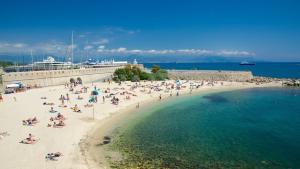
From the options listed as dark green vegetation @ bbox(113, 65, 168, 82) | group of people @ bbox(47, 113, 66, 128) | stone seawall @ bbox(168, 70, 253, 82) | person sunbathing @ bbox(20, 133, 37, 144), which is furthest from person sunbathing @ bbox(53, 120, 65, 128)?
stone seawall @ bbox(168, 70, 253, 82)

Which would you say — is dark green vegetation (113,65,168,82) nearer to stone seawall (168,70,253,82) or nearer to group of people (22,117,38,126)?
stone seawall (168,70,253,82)

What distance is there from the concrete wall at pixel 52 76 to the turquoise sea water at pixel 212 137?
27123mm

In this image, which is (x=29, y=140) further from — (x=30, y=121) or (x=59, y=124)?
(x=30, y=121)

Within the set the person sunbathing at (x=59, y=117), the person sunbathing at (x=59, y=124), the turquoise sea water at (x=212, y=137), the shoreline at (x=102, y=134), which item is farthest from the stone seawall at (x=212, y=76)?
the person sunbathing at (x=59, y=124)

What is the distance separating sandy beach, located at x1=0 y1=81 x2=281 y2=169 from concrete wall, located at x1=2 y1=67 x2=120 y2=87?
7213 mm

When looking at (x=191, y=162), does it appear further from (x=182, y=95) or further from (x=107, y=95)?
(x=182, y=95)

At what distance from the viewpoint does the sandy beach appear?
19.3m

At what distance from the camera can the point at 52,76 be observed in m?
60.4

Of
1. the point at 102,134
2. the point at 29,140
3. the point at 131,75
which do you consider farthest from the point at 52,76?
the point at 29,140

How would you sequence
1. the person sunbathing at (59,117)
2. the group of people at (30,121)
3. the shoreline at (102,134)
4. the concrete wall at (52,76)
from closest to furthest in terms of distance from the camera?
the shoreline at (102,134) → the group of people at (30,121) → the person sunbathing at (59,117) → the concrete wall at (52,76)

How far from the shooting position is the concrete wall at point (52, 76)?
173ft

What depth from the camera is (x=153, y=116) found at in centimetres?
3656

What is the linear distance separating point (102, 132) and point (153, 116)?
10.1 m

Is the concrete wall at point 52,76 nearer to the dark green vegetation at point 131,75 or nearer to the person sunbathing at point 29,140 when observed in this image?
the dark green vegetation at point 131,75
